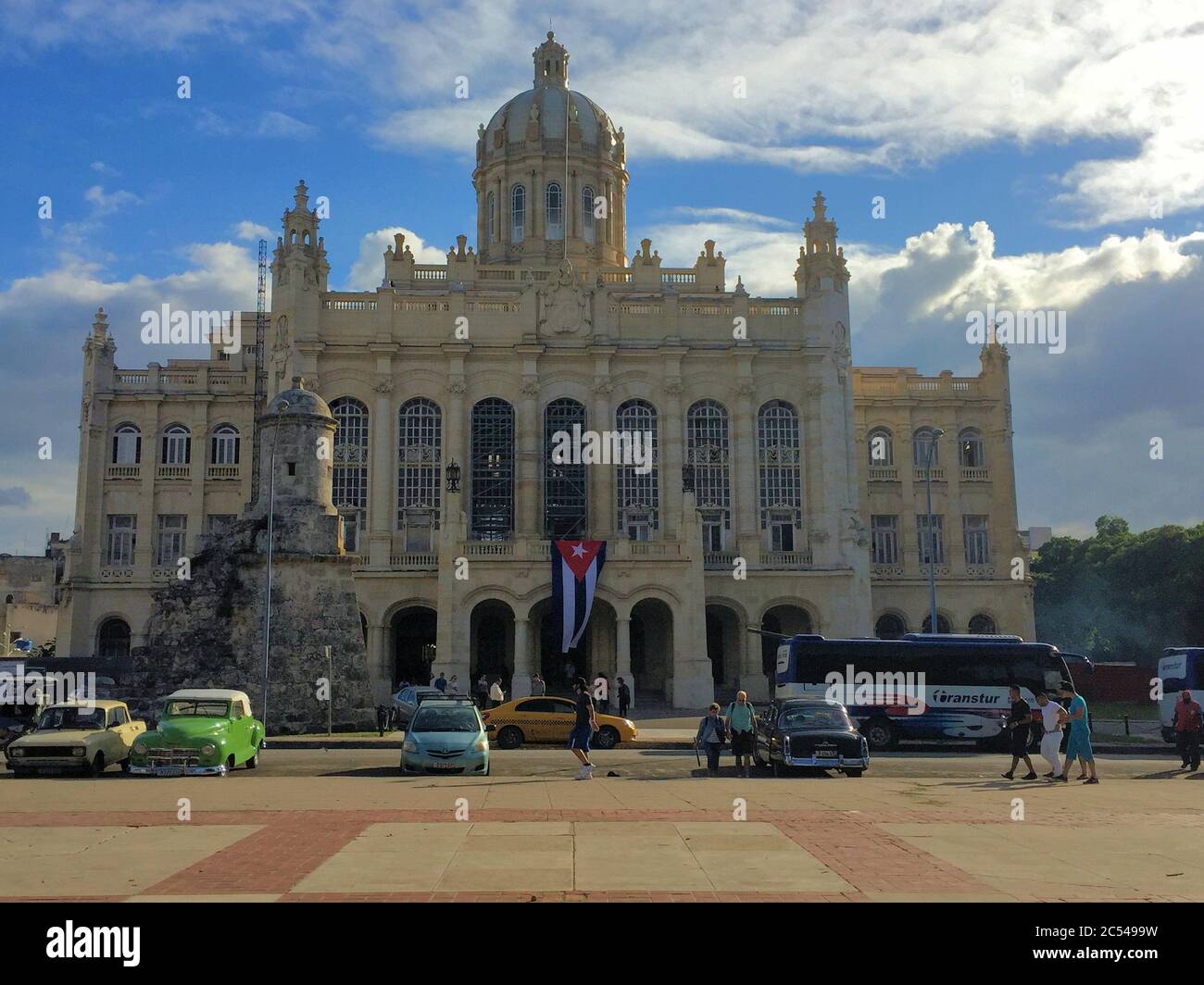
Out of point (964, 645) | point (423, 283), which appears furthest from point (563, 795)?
point (423, 283)

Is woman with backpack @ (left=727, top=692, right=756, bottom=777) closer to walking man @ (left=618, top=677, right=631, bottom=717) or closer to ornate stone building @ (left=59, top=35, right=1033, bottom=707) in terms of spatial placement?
walking man @ (left=618, top=677, right=631, bottom=717)

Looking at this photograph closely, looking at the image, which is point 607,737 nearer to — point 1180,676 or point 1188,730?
point 1188,730

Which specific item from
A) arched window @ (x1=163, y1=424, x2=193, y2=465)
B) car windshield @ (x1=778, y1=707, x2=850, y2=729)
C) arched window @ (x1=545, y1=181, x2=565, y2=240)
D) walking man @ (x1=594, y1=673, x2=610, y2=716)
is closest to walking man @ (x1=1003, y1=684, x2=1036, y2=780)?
car windshield @ (x1=778, y1=707, x2=850, y2=729)

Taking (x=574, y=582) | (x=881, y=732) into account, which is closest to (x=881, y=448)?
(x=574, y=582)

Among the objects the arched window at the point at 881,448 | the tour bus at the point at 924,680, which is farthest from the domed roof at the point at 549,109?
the tour bus at the point at 924,680

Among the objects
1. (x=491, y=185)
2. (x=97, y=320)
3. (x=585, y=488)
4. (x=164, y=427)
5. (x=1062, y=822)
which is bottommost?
(x=1062, y=822)

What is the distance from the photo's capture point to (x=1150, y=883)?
31.1ft

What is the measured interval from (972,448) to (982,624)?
8.79 m

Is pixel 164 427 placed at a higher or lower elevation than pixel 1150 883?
higher

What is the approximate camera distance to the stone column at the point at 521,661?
1650 inches

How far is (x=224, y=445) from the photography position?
55.8 m
